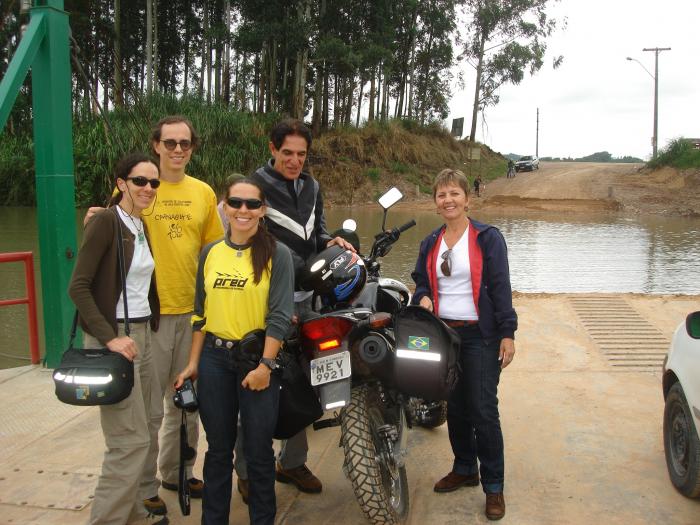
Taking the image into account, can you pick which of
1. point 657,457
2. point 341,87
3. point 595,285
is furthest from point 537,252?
point 341,87

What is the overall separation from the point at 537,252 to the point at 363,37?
19931 millimetres

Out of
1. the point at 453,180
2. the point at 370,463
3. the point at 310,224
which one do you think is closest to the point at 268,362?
the point at 370,463

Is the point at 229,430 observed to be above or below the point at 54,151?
below

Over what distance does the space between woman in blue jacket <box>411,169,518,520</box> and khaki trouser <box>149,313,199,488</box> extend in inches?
48.2

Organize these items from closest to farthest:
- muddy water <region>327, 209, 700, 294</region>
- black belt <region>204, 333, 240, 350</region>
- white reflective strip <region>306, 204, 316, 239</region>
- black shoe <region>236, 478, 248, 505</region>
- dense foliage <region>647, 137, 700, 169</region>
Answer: black belt <region>204, 333, 240, 350</region> < black shoe <region>236, 478, 248, 505</region> < white reflective strip <region>306, 204, 316, 239</region> < muddy water <region>327, 209, 700, 294</region> < dense foliage <region>647, 137, 700, 169</region>

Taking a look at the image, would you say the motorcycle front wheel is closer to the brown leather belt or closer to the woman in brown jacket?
the brown leather belt

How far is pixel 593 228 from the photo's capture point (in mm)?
19953

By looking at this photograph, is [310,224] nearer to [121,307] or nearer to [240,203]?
[240,203]

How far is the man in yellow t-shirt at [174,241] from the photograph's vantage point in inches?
127

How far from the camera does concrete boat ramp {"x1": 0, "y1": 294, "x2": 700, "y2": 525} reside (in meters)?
3.30

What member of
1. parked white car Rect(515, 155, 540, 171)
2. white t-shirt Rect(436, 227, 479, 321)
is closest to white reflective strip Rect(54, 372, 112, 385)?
white t-shirt Rect(436, 227, 479, 321)

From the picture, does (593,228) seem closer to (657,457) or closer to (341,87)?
(657,457)

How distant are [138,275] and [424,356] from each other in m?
1.34

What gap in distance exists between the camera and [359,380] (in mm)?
3174
